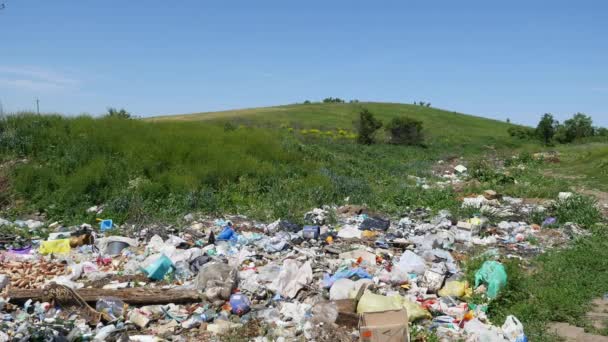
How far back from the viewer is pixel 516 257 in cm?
618

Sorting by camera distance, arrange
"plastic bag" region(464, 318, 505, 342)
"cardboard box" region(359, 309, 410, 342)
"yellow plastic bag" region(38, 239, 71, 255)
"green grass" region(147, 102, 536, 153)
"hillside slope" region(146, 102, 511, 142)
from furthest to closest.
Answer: "hillside slope" region(146, 102, 511, 142) → "green grass" region(147, 102, 536, 153) → "yellow plastic bag" region(38, 239, 71, 255) → "plastic bag" region(464, 318, 505, 342) → "cardboard box" region(359, 309, 410, 342)

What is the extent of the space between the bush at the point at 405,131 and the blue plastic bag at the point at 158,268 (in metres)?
22.7

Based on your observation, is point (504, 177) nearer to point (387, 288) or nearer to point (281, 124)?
point (387, 288)

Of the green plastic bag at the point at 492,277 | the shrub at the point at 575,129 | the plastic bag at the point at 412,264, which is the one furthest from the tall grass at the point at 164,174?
the shrub at the point at 575,129

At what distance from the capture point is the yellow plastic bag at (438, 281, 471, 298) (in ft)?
15.9

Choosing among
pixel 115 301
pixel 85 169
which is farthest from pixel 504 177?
pixel 115 301

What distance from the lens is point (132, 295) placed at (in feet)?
15.0

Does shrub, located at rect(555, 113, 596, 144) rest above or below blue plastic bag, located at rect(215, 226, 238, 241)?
above

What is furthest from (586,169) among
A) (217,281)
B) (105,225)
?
(217,281)

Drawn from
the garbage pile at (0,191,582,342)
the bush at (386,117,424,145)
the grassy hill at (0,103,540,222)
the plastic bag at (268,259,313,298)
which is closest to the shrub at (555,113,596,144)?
the bush at (386,117,424,145)

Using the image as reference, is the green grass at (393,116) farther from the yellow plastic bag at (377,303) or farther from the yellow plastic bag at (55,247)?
the yellow plastic bag at (377,303)

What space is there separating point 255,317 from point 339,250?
2.22m

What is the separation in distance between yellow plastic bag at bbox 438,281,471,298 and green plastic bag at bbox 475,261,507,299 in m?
0.16

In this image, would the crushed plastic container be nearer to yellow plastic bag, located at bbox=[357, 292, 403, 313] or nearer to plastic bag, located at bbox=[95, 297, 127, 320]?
yellow plastic bag, located at bbox=[357, 292, 403, 313]
